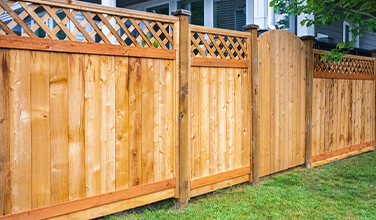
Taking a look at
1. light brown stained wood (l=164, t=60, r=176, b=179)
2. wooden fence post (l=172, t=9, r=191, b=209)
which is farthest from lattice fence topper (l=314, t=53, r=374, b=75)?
light brown stained wood (l=164, t=60, r=176, b=179)

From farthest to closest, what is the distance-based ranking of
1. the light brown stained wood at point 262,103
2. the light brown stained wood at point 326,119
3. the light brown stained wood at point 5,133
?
the light brown stained wood at point 326,119 → the light brown stained wood at point 262,103 → the light brown stained wood at point 5,133

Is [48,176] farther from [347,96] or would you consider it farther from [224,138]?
[347,96]

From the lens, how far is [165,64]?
129 inches

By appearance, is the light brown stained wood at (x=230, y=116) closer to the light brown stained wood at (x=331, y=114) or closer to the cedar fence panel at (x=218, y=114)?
the cedar fence panel at (x=218, y=114)

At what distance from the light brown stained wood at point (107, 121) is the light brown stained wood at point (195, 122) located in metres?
0.97

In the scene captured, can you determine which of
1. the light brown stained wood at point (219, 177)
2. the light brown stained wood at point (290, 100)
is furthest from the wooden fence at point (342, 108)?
the light brown stained wood at point (219, 177)

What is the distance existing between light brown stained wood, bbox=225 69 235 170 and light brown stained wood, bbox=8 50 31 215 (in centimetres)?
226

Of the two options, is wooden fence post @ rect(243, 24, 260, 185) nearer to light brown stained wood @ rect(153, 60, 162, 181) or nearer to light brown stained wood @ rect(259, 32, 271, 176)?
light brown stained wood @ rect(259, 32, 271, 176)

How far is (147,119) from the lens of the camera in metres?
3.15

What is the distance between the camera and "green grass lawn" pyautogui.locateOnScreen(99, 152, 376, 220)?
10.7 feet

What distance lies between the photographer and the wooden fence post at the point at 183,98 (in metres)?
3.35

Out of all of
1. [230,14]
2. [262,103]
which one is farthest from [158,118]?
[230,14]

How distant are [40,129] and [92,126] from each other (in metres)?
0.43

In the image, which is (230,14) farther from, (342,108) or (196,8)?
(342,108)
